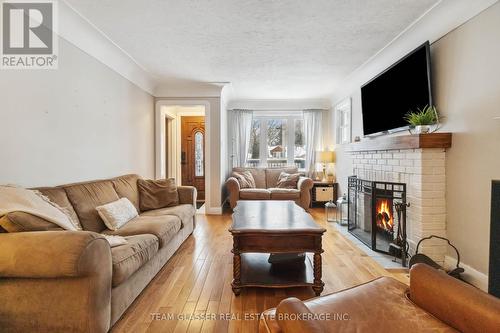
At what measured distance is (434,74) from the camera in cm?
262

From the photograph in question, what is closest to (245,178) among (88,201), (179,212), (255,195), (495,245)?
(255,195)

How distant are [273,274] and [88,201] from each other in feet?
6.21

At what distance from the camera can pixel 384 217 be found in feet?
10.4

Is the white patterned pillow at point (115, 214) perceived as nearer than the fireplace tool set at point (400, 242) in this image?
Yes

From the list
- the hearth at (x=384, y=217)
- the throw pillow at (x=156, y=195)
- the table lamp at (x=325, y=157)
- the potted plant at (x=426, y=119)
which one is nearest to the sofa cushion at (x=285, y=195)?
the table lamp at (x=325, y=157)

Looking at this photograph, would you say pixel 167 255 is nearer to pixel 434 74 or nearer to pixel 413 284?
pixel 413 284

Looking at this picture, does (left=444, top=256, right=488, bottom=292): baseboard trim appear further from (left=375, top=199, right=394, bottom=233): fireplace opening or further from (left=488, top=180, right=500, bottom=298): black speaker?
(left=375, top=199, right=394, bottom=233): fireplace opening

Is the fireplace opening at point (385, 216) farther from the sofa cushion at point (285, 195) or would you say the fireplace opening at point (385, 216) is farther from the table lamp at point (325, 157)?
the table lamp at point (325, 157)

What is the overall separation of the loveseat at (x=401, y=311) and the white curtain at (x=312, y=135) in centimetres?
504

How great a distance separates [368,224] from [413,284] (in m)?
2.78

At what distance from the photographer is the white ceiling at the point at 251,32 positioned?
245cm

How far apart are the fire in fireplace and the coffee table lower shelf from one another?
1213mm

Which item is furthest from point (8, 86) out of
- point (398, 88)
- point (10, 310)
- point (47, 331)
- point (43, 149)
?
point (398, 88)

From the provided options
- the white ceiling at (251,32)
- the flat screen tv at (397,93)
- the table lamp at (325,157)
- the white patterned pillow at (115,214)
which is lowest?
the white patterned pillow at (115,214)
